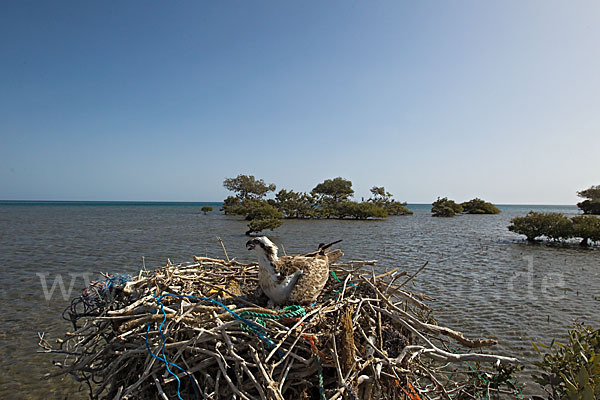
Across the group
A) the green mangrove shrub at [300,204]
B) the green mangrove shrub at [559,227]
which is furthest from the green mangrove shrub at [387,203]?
the green mangrove shrub at [559,227]

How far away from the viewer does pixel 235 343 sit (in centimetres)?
271

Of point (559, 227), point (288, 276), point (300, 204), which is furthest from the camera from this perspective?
point (300, 204)

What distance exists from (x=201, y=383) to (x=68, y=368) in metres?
1.10

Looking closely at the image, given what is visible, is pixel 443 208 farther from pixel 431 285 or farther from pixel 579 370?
pixel 579 370

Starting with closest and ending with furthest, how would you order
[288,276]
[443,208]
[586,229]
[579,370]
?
[579,370]
[288,276]
[586,229]
[443,208]

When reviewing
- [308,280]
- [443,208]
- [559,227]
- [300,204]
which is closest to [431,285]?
[308,280]

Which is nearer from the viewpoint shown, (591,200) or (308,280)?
(308,280)

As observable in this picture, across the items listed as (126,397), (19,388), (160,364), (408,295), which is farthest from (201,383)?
(19,388)

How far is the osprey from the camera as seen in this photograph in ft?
10.9

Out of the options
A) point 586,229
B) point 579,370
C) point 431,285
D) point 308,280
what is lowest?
point 431,285

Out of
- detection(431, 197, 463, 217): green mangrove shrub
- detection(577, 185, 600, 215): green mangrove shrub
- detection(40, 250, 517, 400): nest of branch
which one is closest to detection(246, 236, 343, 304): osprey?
detection(40, 250, 517, 400): nest of branch

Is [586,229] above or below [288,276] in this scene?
below

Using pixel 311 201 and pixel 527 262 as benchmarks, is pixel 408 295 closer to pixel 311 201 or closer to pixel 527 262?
pixel 527 262

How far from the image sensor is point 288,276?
333cm
